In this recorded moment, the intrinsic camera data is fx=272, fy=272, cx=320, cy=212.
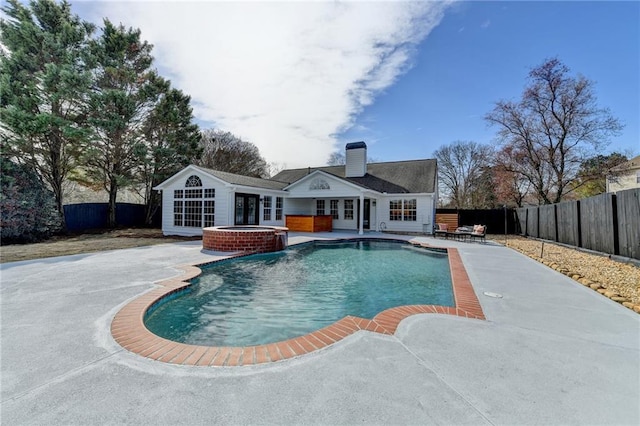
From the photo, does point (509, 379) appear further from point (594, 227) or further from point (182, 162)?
point (182, 162)

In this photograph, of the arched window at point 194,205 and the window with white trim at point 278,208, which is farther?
the window with white trim at point 278,208

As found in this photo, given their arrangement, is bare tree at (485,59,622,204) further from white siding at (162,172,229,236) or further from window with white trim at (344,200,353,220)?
white siding at (162,172,229,236)

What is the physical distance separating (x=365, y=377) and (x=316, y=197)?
602 inches

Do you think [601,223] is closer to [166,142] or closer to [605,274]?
[605,274]

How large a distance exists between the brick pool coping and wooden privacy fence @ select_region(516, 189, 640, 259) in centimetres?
608

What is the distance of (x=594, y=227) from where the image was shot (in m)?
8.83

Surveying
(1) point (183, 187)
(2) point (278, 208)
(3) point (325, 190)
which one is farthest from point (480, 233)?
(1) point (183, 187)

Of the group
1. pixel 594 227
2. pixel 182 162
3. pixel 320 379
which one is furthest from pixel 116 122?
pixel 594 227

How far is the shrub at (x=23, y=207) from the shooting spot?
11656 mm

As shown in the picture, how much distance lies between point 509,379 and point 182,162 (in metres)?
22.9

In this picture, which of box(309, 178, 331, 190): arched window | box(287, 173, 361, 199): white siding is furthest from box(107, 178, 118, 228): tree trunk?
box(309, 178, 331, 190): arched window

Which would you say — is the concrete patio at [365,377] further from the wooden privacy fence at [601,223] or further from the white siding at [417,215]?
the white siding at [417,215]

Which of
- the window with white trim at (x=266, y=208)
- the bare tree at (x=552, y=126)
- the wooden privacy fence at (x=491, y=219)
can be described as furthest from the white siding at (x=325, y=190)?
the bare tree at (x=552, y=126)

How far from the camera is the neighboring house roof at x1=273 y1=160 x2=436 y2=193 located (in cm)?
1781
